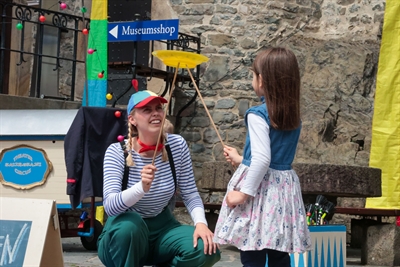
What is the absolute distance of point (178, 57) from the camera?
4023 millimetres

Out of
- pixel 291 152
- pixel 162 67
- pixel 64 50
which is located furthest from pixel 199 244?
pixel 64 50

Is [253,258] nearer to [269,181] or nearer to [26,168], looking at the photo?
[269,181]

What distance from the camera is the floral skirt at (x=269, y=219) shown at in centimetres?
376

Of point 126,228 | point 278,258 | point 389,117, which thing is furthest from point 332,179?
point 126,228

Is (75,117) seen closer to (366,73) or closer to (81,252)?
(81,252)

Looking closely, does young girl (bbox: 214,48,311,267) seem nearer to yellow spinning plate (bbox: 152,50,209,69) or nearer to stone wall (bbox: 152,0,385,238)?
yellow spinning plate (bbox: 152,50,209,69)

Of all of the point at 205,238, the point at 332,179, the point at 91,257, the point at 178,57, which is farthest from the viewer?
the point at 91,257

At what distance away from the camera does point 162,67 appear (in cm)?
1143

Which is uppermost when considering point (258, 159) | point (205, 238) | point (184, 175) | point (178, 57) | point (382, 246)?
point (178, 57)

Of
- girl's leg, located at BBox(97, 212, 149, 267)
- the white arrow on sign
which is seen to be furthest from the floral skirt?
the white arrow on sign

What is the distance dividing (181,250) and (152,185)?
34cm

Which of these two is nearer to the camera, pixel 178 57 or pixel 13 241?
pixel 13 241

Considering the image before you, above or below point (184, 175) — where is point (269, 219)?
below

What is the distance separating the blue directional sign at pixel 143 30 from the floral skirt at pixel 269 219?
14.7 feet
